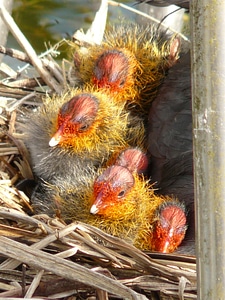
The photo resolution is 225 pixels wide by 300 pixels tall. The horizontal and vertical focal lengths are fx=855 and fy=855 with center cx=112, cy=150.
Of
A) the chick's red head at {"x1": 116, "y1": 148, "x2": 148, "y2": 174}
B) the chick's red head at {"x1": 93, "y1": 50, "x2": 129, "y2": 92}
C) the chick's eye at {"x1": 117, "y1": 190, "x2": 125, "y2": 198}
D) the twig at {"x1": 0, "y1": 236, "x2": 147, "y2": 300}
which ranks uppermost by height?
the chick's red head at {"x1": 93, "y1": 50, "x2": 129, "y2": 92}

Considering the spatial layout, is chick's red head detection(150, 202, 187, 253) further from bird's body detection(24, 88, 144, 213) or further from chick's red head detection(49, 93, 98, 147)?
chick's red head detection(49, 93, 98, 147)

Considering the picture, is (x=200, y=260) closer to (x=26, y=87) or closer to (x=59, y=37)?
(x=26, y=87)

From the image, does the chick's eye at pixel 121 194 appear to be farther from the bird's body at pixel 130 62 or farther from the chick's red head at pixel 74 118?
the bird's body at pixel 130 62

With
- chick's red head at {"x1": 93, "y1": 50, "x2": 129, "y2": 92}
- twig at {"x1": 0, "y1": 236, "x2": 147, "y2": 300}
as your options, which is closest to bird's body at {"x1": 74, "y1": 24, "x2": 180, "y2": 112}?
chick's red head at {"x1": 93, "y1": 50, "x2": 129, "y2": 92}

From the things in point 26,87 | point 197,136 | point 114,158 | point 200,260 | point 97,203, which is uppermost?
point 26,87

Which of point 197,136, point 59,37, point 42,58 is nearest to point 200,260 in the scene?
point 197,136

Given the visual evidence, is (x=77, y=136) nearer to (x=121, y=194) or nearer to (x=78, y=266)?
(x=121, y=194)

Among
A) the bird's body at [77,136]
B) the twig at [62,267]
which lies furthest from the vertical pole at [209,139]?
the bird's body at [77,136]
